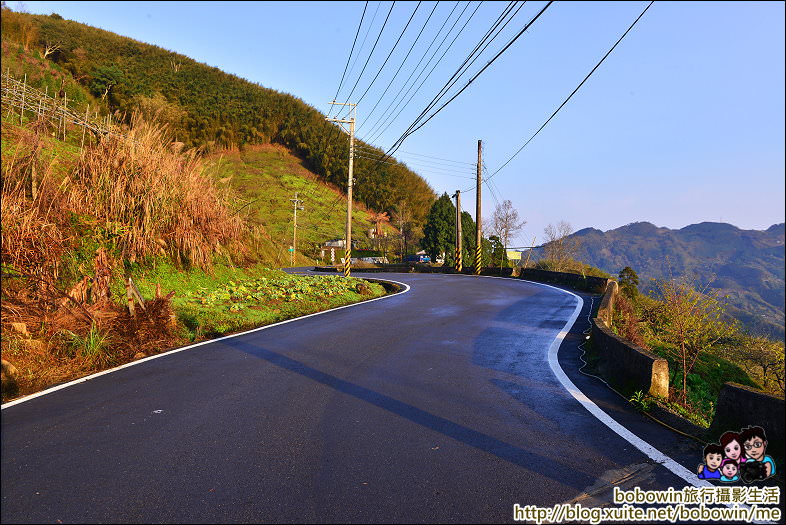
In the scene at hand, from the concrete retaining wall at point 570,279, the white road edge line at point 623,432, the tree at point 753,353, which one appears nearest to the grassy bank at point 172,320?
the white road edge line at point 623,432

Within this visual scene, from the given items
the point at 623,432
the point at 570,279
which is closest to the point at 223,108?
the point at 570,279

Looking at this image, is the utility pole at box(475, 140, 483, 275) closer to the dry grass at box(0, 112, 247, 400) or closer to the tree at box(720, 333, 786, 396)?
the tree at box(720, 333, 786, 396)

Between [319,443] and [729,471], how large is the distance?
3093 millimetres

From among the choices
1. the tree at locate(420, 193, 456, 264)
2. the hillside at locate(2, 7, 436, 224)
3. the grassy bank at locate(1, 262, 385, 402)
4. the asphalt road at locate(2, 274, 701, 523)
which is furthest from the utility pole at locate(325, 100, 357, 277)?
the hillside at locate(2, 7, 436, 224)

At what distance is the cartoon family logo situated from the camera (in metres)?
3.22

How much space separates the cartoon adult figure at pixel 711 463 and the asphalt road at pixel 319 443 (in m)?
0.13

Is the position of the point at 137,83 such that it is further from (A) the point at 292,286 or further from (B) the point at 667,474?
(B) the point at 667,474

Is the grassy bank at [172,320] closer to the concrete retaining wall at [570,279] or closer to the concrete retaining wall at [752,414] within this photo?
the concrete retaining wall at [752,414]

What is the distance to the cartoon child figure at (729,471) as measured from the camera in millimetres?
3209

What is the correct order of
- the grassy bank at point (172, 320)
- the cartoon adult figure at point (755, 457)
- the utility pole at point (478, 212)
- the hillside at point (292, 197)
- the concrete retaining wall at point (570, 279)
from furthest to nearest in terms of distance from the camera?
the hillside at point (292, 197), the utility pole at point (478, 212), the concrete retaining wall at point (570, 279), the grassy bank at point (172, 320), the cartoon adult figure at point (755, 457)

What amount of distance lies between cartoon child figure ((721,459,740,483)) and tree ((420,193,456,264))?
5060 centimetres

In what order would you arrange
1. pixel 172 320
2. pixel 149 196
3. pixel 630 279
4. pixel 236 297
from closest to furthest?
1. pixel 172 320
2. pixel 149 196
3. pixel 236 297
4. pixel 630 279

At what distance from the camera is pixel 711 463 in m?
3.33

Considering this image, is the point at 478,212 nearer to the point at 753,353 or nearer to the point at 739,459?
the point at 753,353
